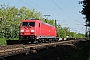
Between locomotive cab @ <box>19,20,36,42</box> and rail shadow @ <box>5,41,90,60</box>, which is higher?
locomotive cab @ <box>19,20,36,42</box>

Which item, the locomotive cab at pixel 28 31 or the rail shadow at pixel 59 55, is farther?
the locomotive cab at pixel 28 31

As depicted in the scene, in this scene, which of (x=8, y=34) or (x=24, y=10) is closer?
(x=8, y=34)

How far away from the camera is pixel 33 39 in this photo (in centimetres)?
3325

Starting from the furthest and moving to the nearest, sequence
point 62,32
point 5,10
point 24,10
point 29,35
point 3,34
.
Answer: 1. point 62,32
2. point 24,10
3. point 5,10
4. point 3,34
5. point 29,35

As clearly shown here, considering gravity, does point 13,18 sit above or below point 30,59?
above

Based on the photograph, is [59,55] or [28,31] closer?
[59,55]

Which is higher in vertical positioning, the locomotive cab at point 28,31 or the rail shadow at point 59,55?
the locomotive cab at point 28,31

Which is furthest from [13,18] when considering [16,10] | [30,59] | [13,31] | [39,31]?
[30,59]

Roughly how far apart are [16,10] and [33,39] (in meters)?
47.8

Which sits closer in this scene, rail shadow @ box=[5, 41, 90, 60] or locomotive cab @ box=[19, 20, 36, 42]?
rail shadow @ box=[5, 41, 90, 60]

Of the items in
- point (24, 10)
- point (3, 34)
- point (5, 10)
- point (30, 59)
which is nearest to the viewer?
point (30, 59)

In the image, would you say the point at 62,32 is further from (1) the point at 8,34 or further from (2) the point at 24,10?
(1) the point at 8,34

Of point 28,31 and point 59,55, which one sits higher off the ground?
point 28,31

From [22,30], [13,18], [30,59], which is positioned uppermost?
[13,18]
